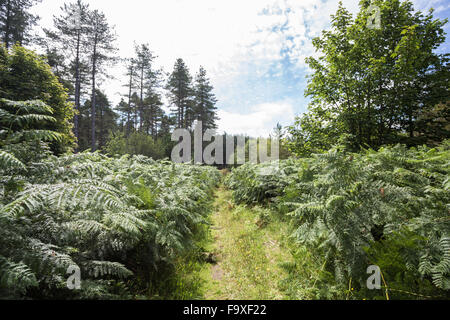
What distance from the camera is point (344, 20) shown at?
7449 mm

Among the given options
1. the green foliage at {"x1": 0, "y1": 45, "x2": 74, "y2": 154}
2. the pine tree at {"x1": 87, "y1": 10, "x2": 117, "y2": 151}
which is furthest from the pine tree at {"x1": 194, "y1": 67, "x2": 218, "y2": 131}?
the green foliage at {"x1": 0, "y1": 45, "x2": 74, "y2": 154}

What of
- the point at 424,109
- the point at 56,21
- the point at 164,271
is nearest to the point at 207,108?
the point at 56,21

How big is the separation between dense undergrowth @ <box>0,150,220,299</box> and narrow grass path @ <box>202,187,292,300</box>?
0.76 m

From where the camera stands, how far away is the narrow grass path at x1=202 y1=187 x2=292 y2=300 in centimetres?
263

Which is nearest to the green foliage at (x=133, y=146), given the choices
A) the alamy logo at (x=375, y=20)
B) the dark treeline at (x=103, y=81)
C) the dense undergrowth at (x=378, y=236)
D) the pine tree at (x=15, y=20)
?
the dark treeline at (x=103, y=81)

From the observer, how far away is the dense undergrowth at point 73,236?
1.41 meters

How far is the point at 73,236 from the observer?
1780 mm

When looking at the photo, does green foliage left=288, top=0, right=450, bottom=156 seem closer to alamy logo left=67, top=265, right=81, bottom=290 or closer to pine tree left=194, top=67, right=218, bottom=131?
alamy logo left=67, top=265, right=81, bottom=290

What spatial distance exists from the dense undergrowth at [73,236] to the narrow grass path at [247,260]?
2.50 feet

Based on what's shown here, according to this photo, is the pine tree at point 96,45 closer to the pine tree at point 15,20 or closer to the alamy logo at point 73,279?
the pine tree at point 15,20

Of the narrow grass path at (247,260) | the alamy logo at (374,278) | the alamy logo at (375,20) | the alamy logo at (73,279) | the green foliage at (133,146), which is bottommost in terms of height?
the narrow grass path at (247,260)

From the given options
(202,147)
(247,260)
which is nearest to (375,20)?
(247,260)

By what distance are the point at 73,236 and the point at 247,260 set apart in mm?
2873

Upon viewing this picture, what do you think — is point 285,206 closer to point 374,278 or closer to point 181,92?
point 374,278
